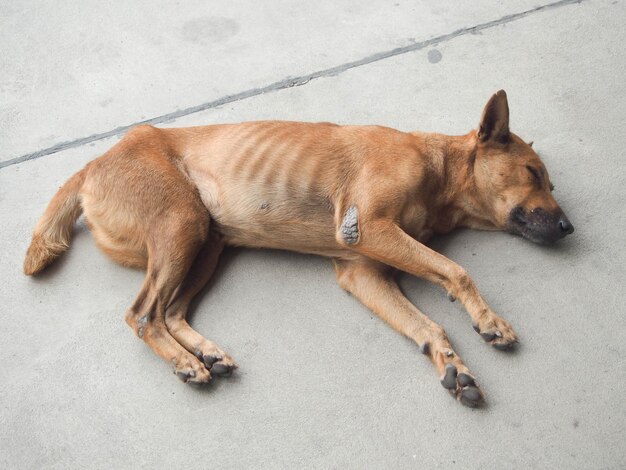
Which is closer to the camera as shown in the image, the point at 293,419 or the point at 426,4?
the point at 293,419

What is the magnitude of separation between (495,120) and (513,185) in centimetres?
37

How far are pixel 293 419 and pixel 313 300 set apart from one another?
2.27 feet

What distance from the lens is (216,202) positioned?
3.45 metres

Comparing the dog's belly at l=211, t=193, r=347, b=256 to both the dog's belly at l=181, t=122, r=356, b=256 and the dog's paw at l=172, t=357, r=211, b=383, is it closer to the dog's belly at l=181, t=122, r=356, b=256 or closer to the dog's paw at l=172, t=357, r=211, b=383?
the dog's belly at l=181, t=122, r=356, b=256

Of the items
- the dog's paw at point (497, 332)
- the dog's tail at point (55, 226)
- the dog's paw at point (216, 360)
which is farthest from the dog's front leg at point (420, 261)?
the dog's tail at point (55, 226)

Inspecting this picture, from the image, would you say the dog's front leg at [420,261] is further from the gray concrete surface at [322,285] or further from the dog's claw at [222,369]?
the dog's claw at [222,369]

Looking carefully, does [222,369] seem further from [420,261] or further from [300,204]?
[420,261]

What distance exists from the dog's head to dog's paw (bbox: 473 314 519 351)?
636 mm

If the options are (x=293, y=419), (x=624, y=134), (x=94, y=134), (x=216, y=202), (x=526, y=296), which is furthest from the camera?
(x=94, y=134)

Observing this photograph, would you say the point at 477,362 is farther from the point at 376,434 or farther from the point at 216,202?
the point at 216,202

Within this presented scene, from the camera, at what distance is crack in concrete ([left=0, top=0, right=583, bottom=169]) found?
14.1 ft

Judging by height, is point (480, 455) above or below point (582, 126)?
below

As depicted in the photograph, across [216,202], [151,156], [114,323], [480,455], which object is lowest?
[480,455]

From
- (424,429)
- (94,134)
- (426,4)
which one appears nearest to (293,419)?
(424,429)
